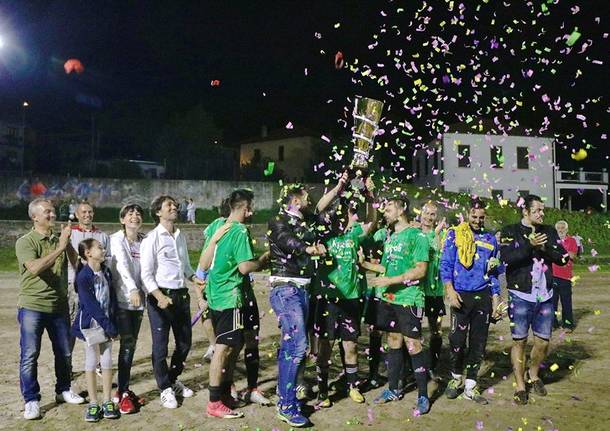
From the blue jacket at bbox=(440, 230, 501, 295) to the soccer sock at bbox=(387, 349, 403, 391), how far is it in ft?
3.27

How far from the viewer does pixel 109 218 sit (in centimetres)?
3195

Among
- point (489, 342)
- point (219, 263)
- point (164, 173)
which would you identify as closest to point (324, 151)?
point (164, 173)

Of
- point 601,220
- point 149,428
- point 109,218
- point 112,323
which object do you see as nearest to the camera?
point 149,428

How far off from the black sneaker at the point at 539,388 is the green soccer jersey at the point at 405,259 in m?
1.64

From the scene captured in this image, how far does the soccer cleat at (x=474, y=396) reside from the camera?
6.04 metres

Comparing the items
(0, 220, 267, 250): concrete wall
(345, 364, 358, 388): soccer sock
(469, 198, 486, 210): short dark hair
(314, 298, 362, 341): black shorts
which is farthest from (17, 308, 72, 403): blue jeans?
(0, 220, 267, 250): concrete wall

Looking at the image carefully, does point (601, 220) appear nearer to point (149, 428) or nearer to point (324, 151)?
point (324, 151)

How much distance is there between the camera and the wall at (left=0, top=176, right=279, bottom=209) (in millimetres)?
31891

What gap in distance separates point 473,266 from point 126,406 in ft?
13.0

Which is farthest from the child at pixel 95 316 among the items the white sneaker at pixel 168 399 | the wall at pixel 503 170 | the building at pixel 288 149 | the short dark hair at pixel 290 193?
the building at pixel 288 149

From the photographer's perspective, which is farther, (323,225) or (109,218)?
(109,218)

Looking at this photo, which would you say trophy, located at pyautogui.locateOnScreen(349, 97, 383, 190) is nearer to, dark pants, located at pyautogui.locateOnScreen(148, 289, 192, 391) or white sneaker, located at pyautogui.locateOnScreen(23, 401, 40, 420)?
dark pants, located at pyautogui.locateOnScreen(148, 289, 192, 391)

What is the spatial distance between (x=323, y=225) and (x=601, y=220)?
33.5m

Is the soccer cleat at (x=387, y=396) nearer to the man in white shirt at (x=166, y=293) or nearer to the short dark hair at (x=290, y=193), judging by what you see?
the man in white shirt at (x=166, y=293)
